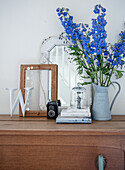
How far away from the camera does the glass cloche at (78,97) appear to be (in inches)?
50.3

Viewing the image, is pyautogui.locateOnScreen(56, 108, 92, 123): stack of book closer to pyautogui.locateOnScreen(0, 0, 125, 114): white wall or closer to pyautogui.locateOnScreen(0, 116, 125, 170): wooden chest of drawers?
pyautogui.locateOnScreen(0, 116, 125, 170): wooden chest of drawers

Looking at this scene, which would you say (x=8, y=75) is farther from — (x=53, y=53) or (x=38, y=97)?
(x=53, y=53)

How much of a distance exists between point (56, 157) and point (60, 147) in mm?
61

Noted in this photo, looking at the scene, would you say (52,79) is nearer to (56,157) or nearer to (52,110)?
(52,110)

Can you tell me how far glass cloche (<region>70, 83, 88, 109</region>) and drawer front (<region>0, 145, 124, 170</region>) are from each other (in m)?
0.44

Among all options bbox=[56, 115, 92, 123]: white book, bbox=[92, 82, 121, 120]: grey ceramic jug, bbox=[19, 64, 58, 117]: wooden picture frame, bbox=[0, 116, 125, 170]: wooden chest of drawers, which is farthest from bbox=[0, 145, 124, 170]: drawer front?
bbox=[19, 64, 58, 117]: wooden picture frame

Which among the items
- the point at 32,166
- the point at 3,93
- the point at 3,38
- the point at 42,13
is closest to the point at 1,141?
the point at 32,166

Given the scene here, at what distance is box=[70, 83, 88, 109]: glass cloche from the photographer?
1.28m

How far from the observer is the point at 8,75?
1.45 m

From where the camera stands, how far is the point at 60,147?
0.88 m

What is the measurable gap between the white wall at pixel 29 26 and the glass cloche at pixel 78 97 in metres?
0.46

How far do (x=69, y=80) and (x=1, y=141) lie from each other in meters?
0.72

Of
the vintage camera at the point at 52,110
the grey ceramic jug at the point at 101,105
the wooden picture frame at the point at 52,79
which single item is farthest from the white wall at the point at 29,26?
the grey ceramic jug at the point at 101,105

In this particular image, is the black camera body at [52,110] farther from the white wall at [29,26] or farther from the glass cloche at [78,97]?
the white wall at [29,26]
